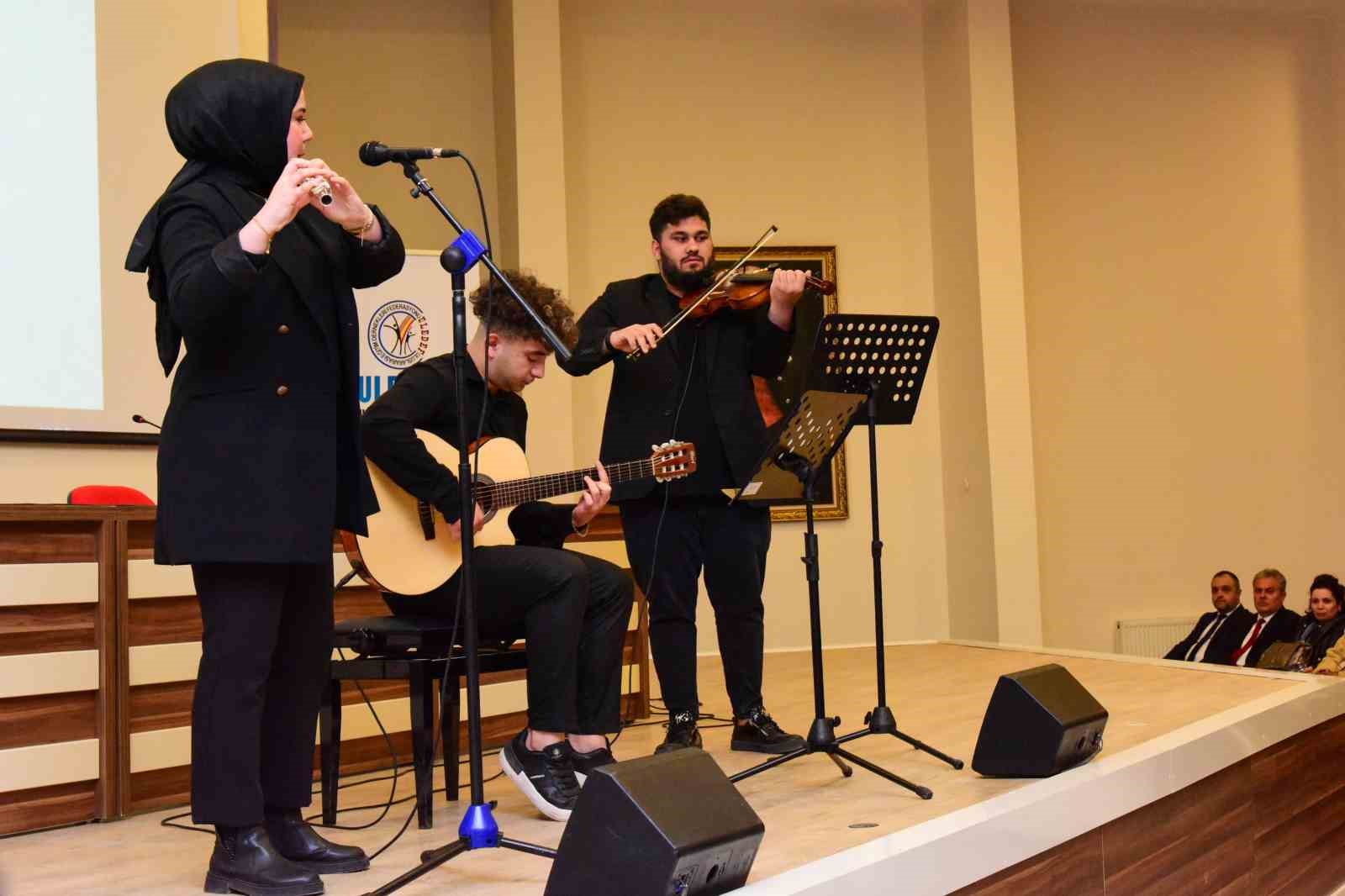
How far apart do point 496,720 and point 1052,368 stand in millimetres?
4637

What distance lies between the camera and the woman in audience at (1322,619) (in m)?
6.08

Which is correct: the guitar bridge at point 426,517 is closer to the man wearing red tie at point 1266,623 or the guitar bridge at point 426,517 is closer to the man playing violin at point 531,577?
the man playing violin at point 531,577

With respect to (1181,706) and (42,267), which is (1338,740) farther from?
(42,267)

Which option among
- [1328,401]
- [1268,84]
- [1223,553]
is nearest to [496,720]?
[1223,553]

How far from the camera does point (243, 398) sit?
217 cm

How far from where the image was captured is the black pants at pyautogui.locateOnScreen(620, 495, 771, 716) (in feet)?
11.2

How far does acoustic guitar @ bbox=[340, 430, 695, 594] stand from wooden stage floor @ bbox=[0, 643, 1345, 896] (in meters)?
0.54

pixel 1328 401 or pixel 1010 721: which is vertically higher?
pixel 1328 401

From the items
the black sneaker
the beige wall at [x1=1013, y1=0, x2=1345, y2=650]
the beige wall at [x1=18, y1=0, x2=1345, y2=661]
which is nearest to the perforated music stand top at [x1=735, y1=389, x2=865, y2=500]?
the black sneaker

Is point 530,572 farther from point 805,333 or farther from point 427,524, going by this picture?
point 805,333

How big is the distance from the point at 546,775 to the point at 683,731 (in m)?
0.71

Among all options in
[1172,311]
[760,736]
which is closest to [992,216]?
[1172,311]

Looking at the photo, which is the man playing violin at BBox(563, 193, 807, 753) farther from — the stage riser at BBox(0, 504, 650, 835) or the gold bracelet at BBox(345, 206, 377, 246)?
the gold bracelet at BBox(345, 206, 377, 246)

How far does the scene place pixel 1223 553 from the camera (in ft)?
25.0
